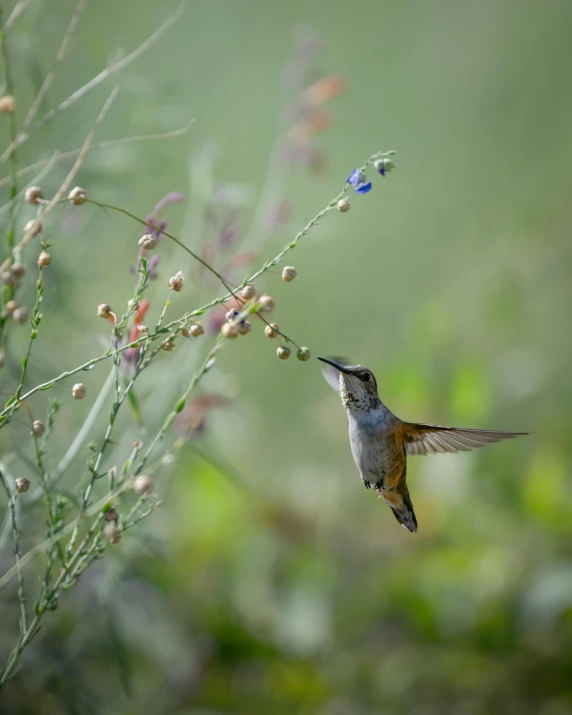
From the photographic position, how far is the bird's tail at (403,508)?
137 cm

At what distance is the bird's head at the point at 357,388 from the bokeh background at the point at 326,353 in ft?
0.78

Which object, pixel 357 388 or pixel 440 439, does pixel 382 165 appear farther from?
pixel 440 439

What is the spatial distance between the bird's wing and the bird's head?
0.09m

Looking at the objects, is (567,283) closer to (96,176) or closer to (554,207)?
(554,207)

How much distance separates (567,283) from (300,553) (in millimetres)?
2258

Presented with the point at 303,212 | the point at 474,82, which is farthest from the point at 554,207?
the point at 303,212

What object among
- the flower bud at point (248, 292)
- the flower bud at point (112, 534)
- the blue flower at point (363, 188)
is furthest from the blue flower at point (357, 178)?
the flower bud at point (112, 534)

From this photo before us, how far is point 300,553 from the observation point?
9.71 feet

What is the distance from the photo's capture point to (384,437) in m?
1.26

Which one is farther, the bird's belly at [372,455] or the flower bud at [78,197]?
the bird's belly at [372,455]

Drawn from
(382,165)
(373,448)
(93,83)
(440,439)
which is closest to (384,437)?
(373,448)

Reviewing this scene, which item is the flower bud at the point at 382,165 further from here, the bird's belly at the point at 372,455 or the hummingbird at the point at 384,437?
the bird's belly at the point at 372,455

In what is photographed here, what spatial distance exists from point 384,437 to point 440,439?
0.15 meters

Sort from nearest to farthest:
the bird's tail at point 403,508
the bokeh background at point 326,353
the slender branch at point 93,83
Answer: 1. the slender branch at point 93,83
2. the bird's tail at point 403,508
3. the bokeh background at point 326,353
